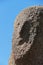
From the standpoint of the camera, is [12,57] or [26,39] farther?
[12,57]

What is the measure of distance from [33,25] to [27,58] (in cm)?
45

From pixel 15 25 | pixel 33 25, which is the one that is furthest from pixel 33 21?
pixel 15 25

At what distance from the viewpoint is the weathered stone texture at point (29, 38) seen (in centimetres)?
364

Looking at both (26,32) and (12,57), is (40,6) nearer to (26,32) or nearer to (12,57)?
(26,32)

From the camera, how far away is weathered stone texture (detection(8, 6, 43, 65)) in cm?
364

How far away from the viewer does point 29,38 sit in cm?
369

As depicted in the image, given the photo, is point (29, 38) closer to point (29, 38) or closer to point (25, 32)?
point (29, 38)

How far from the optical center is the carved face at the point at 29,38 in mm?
3643

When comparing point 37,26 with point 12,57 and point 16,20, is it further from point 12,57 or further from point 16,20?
point 12,57

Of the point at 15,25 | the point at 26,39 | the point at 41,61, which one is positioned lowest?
the point at 41,61

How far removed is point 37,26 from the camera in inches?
146

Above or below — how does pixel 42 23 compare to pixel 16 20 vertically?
below

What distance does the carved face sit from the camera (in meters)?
3.64

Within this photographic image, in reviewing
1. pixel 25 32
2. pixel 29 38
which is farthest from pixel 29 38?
pixel 25 32
